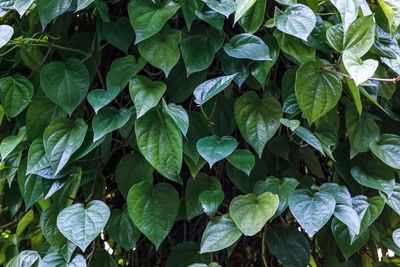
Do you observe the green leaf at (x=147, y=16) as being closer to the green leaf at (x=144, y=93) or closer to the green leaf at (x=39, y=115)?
the green leaf at (x=144, y=93)

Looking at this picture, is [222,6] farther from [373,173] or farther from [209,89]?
[373,173]

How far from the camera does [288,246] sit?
0.84 m

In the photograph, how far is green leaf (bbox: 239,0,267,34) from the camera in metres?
0.78

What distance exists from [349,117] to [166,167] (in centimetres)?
42

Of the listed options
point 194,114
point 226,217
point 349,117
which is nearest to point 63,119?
point 194,114

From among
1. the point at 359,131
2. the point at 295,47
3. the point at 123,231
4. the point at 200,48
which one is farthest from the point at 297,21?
the point at 123,231

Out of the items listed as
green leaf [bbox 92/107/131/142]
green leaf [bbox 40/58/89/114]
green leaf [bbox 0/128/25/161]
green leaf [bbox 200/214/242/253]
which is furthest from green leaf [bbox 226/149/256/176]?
green leaf [bbox 0/128/25/161]

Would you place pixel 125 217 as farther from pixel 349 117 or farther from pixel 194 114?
pixel 349 117

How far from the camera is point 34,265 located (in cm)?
87

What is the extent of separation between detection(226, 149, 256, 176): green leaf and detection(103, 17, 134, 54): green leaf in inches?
11.8

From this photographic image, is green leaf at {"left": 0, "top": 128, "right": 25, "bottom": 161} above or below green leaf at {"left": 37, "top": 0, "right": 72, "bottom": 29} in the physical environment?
below

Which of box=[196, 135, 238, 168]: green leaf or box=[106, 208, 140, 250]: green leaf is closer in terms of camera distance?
box=[196, 135, 238, 168]: green leaf

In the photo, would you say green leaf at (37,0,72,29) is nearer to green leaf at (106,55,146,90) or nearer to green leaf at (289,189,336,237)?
green leaf at (106,55,146,90)

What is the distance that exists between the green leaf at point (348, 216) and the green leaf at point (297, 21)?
1.04ft
